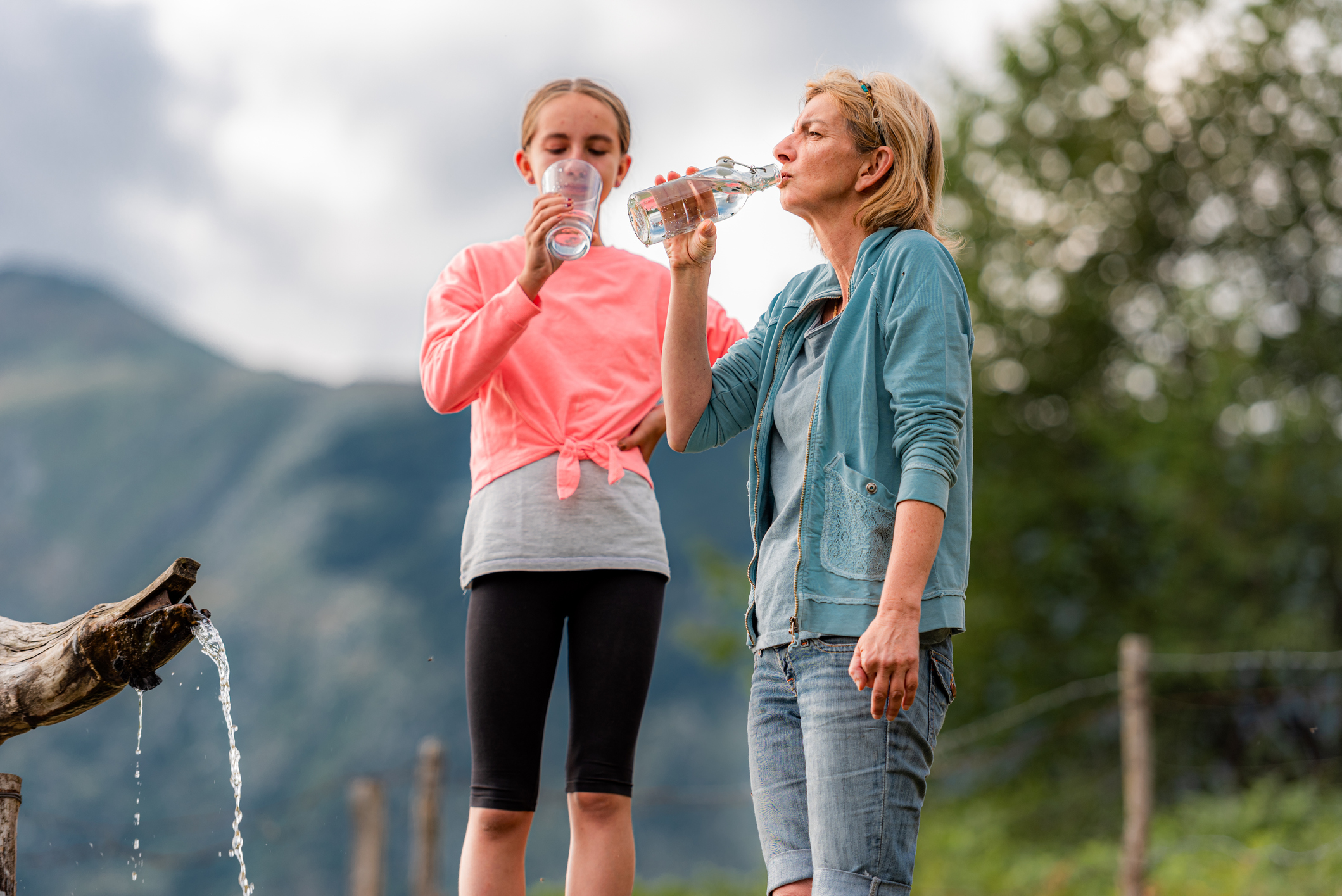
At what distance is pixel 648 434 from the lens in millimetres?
2291

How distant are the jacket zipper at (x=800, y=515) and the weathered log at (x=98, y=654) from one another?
884 mm

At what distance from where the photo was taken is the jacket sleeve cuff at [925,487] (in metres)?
1.60

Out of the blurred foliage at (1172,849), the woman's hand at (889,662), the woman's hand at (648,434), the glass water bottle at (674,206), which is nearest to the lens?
the woman's hand at (889,662)

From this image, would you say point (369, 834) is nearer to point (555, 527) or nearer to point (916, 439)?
point (555, 527)

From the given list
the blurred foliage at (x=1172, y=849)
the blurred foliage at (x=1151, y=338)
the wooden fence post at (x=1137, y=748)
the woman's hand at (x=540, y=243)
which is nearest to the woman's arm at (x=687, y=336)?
the woman's hand at (x=540, y=243)

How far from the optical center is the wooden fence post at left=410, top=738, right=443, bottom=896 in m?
6.53

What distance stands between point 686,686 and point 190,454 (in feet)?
74.8

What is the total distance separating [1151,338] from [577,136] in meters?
13.4

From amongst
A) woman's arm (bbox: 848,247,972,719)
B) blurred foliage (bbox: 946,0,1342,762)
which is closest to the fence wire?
blurred foliage (bbox: 946,0,1342,762)

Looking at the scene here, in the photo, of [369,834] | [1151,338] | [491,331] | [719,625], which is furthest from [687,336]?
[1151,338]

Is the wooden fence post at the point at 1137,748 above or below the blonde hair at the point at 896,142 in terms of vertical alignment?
below

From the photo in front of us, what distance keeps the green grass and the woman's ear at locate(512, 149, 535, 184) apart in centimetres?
616

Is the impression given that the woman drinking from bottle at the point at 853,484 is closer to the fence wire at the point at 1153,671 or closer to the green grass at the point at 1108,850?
the green grass at the point at 1108,850

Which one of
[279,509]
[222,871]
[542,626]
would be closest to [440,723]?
[222,871]
